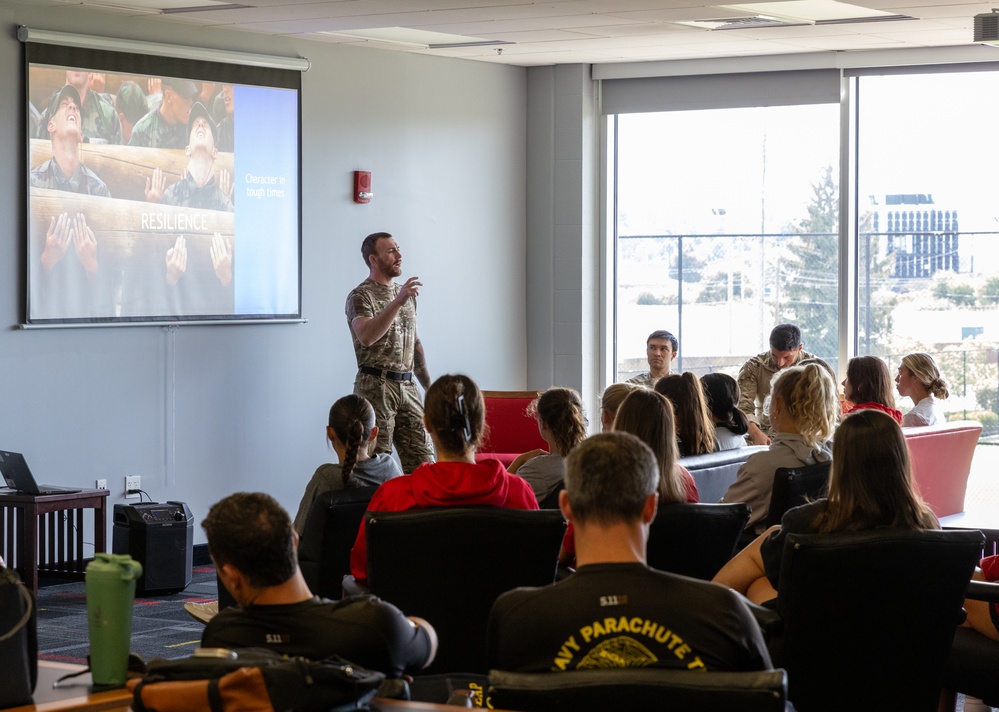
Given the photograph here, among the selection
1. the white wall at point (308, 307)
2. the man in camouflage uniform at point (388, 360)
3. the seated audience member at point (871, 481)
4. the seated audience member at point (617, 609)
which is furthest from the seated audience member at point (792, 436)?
the white wall at point (308, 307)

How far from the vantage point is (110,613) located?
227 cm

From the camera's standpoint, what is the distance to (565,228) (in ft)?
30.1

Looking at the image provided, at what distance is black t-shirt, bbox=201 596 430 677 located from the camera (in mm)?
2234

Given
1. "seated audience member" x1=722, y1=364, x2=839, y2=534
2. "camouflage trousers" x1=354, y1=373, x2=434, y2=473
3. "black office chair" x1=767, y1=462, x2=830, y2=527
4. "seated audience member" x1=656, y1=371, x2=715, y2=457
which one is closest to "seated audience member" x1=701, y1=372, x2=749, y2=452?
"seated audience member" x1=656, y1=371, x2=715, y2=457

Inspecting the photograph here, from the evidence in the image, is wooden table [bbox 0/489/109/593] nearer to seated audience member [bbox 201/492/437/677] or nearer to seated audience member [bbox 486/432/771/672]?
seated audience member [bbox 201/492/437/677]

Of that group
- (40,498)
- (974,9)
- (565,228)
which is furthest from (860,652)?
(565,228)

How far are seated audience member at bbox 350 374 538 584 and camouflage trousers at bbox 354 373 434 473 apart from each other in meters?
3.35

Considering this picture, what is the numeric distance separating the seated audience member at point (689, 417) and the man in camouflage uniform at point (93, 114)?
3414 millimetres

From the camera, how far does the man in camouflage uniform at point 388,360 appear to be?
7.05 metres

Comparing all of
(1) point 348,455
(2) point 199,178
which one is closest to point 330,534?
(1) point 348,455

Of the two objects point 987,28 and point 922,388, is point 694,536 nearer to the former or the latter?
point 922,388

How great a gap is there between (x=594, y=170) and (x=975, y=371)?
9.08ft

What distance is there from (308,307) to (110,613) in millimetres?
5687

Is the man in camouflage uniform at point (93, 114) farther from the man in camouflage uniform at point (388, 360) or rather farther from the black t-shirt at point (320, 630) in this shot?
the black t-shirt at point (320, 630)
